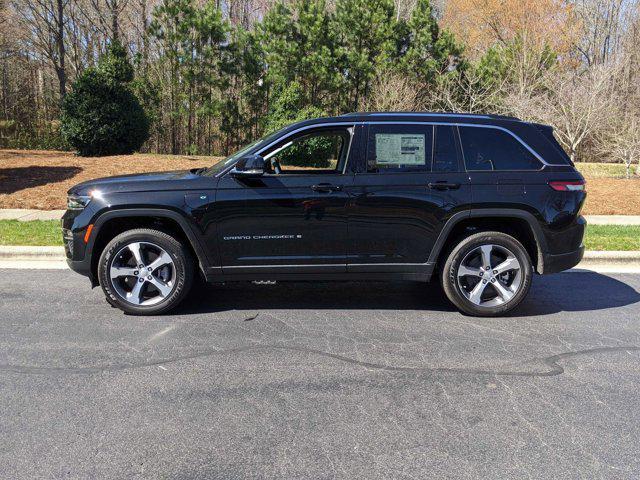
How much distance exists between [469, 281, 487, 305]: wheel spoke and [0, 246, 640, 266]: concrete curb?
121 inches

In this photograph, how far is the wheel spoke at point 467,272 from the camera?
5.43 meters

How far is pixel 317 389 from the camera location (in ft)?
12.8

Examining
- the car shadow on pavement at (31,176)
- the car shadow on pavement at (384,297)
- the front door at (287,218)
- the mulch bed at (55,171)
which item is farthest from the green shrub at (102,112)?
the front door at (287,218)

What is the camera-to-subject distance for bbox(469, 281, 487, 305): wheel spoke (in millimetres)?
5441

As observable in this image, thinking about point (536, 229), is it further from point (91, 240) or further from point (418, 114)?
point (91, 240)

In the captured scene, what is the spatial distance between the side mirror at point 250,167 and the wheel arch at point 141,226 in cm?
68

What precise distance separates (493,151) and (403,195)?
3.33ft

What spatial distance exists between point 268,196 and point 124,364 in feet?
6.38

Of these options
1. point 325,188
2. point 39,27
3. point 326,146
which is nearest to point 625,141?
point 326,146

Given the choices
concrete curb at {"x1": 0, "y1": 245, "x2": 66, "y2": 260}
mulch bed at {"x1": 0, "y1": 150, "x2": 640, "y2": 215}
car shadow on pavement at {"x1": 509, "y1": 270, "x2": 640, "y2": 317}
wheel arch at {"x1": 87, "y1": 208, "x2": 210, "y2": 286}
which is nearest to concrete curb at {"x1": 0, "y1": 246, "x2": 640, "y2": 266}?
concrete curb at {"x1": 0, "y1": 245, "x2": 66, "y2": 260}

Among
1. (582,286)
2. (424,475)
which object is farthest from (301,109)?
(424,475)

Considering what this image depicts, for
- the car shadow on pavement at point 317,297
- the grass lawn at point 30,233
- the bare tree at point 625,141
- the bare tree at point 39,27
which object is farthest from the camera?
the bare tree at point 39,27

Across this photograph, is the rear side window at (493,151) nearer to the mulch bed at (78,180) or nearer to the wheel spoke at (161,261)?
the wheel spoke at (161,261)

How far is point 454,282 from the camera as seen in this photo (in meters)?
5.43
